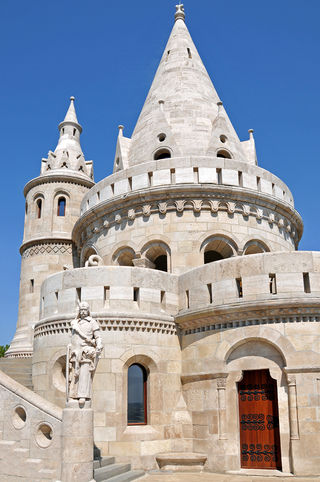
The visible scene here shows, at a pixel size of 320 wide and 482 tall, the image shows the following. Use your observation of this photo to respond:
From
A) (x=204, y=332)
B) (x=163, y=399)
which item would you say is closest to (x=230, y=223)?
(x=204, y=332)

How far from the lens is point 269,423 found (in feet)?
42.4

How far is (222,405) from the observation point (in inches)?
526

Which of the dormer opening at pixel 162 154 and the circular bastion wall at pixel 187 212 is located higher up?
the dormer opening at pixel 162 154

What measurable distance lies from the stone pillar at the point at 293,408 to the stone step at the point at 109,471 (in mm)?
4298

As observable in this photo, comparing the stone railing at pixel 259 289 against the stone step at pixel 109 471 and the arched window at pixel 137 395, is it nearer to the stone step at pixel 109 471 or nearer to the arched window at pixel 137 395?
the arched window at pixel 137 395

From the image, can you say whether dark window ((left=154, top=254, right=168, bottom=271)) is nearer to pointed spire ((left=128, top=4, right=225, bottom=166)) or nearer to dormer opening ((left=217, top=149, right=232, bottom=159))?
pointed spire ((left=128, top=4, right=225, bottom=166))

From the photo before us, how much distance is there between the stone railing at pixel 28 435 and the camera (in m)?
Result: 10.7

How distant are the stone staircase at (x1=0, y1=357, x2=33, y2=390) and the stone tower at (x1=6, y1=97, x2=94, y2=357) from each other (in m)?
3.49

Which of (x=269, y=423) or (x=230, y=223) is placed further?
(x=230, y=223)

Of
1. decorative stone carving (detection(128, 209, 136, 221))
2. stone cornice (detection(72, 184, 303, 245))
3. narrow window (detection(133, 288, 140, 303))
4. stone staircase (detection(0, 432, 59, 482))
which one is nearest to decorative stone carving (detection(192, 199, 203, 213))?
stone cornice (detection(72, 184, 303, 245))

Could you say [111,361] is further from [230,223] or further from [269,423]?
[230,223]

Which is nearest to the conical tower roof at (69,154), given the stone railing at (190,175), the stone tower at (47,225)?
the stone tower at (47,225)

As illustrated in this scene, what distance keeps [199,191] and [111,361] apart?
6.94m

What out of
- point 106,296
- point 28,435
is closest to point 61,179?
point 106,296
